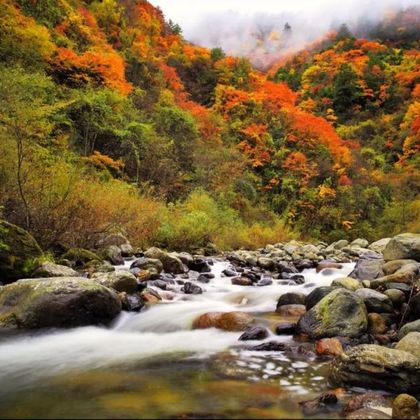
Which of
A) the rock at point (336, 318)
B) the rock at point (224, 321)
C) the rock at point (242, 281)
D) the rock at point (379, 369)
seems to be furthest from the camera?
the rock at point (242, 281)

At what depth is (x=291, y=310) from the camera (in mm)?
6637

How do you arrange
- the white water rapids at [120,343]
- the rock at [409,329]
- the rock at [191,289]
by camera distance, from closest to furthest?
1. the white water rapids at [120,343]
2. the rock at [409,329]
3. the rock at [191,289]

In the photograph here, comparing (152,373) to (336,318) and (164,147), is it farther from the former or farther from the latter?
(164,147)

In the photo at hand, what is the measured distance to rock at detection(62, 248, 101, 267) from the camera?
8.90 metres

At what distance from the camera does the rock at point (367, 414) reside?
10.5ft

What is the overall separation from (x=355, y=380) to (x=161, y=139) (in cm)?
1657

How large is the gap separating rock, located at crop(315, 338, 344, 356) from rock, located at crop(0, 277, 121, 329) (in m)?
2.90

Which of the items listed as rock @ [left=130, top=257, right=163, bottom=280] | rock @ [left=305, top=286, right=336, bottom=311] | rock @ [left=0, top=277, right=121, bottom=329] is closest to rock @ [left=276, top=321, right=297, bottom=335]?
rock @ [left=305, top=286, right=336, bottom=311]

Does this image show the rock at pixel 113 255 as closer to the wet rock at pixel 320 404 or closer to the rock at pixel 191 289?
the rock at pixel 191 289

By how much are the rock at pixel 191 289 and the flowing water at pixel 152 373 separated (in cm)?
122

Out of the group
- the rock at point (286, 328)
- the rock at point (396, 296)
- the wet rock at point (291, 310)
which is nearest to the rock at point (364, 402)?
the rock at point (286, 328)

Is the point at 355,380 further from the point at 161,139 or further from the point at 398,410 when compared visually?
the point at 161,139

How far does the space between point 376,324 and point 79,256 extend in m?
6.02

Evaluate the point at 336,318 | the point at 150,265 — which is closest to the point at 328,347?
the point at 336,318
